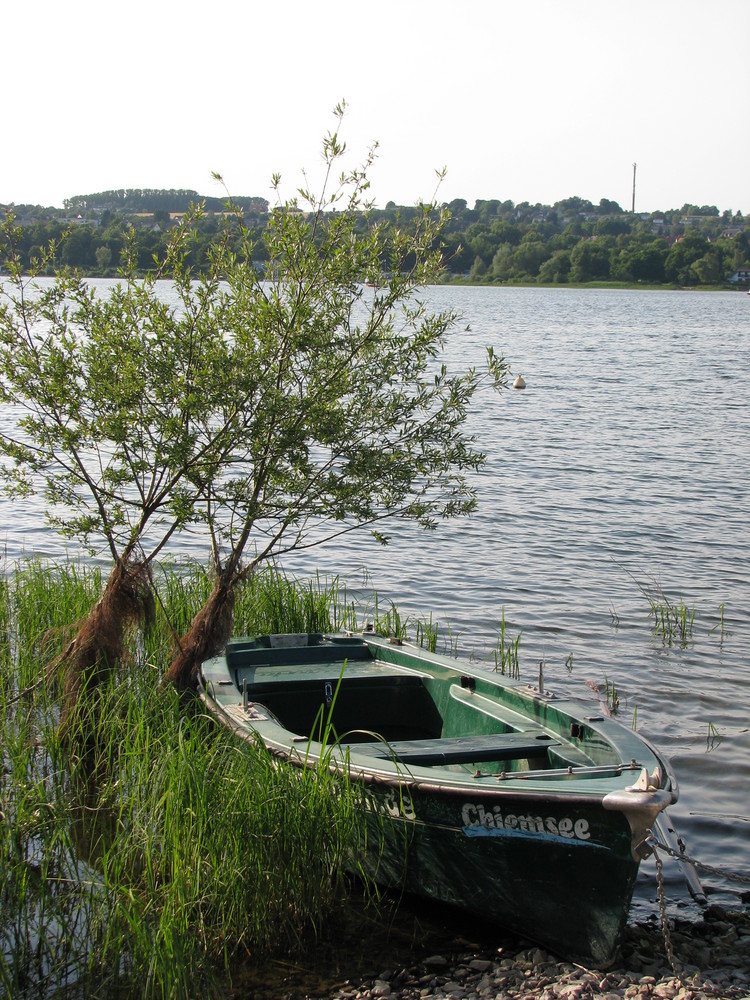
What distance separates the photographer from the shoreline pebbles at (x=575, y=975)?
17.3 ft

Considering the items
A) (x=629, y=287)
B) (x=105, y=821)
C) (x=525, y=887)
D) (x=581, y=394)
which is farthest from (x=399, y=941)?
(x=629, y=287)

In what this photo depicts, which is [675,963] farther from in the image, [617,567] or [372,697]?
[617,567]

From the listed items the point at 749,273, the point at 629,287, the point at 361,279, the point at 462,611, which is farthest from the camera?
the point at 749,273

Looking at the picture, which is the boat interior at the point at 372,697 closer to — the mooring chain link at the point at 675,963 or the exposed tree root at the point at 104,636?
the exposed tree root at the point at 104,636

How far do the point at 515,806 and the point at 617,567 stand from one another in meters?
9.86

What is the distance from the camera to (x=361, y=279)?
24.8ft

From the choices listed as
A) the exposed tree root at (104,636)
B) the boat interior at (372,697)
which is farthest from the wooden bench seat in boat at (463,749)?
the exposed tree root at (104,636)

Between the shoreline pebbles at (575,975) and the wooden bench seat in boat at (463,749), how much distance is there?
0.99 metres

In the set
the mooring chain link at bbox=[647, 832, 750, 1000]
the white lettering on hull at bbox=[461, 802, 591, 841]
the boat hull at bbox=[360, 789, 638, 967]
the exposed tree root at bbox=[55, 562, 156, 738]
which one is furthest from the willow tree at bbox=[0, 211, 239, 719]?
the mooring chain link at bbox=[647, 832, 750, 1000]

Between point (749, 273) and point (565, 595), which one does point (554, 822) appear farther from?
point (749, 273)

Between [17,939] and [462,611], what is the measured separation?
8.23 metres

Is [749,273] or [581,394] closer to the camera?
[581,394]

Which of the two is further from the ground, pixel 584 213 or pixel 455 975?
pixel 584 213

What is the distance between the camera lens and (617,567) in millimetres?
15008
